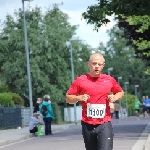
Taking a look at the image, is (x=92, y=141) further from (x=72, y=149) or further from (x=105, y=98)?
(x=72, y=149)

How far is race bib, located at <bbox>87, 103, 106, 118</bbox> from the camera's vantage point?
930 cm

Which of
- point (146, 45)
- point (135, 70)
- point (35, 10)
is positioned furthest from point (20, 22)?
→ point (135, 70)

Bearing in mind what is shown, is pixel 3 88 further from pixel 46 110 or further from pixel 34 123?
pixel 46 110

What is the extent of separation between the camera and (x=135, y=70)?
128 m

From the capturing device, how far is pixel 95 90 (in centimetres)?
942

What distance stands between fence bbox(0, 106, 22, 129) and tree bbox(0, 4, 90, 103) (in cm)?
1983

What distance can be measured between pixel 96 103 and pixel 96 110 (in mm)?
176

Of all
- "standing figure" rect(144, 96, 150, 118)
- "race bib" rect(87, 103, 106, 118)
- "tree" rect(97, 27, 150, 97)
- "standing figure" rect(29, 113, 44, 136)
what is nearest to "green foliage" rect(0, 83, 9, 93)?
"standing figure" rect(144, 96, 150, 118)

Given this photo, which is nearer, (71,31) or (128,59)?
(71,31)

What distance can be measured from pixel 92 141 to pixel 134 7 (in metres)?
16.2

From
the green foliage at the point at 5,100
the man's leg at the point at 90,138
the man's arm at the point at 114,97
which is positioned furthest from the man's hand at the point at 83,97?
the green foliage at the point at 5,100

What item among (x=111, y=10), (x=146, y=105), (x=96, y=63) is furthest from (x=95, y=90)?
(x=146, y=105)

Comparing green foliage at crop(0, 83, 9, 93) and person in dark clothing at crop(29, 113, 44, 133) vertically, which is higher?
green foliage at crop(0, 83, 9, 93)

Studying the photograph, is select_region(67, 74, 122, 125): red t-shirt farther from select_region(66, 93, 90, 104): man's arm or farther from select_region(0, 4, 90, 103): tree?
select_region(0, 4, 90, 103): tree
